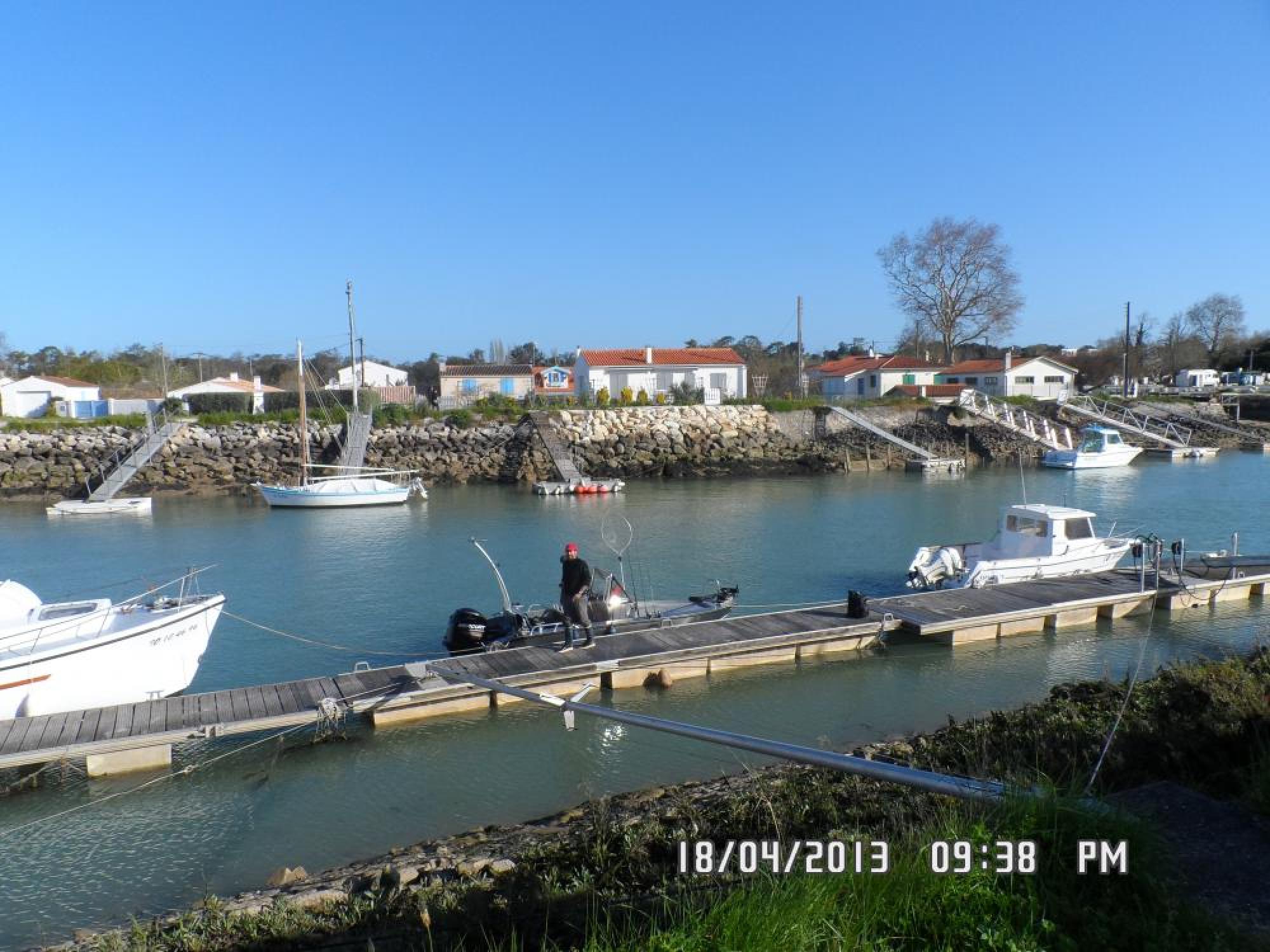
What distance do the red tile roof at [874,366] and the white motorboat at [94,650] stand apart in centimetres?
6411

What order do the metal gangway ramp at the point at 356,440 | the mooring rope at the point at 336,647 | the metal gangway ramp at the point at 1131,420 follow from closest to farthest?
the mooring rope at the point at 336,647 → the metal gangway ramp at the point at 356,440 → the metal gangway ramp at the point at 1131,420

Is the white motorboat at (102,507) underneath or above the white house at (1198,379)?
underneath

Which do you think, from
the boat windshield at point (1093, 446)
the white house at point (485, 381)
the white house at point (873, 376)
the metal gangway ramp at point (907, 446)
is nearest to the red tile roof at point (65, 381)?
the white house at point (485, 381)

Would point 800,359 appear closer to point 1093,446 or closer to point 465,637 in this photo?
point 1093,446

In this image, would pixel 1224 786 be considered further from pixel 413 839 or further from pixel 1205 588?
pixel 1205 588

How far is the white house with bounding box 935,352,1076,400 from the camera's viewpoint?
224 feet

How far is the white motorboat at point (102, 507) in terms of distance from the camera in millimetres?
36781

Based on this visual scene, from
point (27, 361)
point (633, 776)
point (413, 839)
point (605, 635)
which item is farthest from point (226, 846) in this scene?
point (27, 361)

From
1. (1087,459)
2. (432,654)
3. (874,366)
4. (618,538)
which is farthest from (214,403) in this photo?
(1087,459)

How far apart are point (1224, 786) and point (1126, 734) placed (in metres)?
1.80

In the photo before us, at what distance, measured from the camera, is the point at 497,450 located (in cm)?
4872

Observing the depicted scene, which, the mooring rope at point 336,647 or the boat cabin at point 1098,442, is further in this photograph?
the boat cabin at point 1098,442

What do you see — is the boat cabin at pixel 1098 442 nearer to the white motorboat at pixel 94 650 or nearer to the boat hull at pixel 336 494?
the boat hull at pixel 336 494

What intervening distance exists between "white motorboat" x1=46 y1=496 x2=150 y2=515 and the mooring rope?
21.1 m
